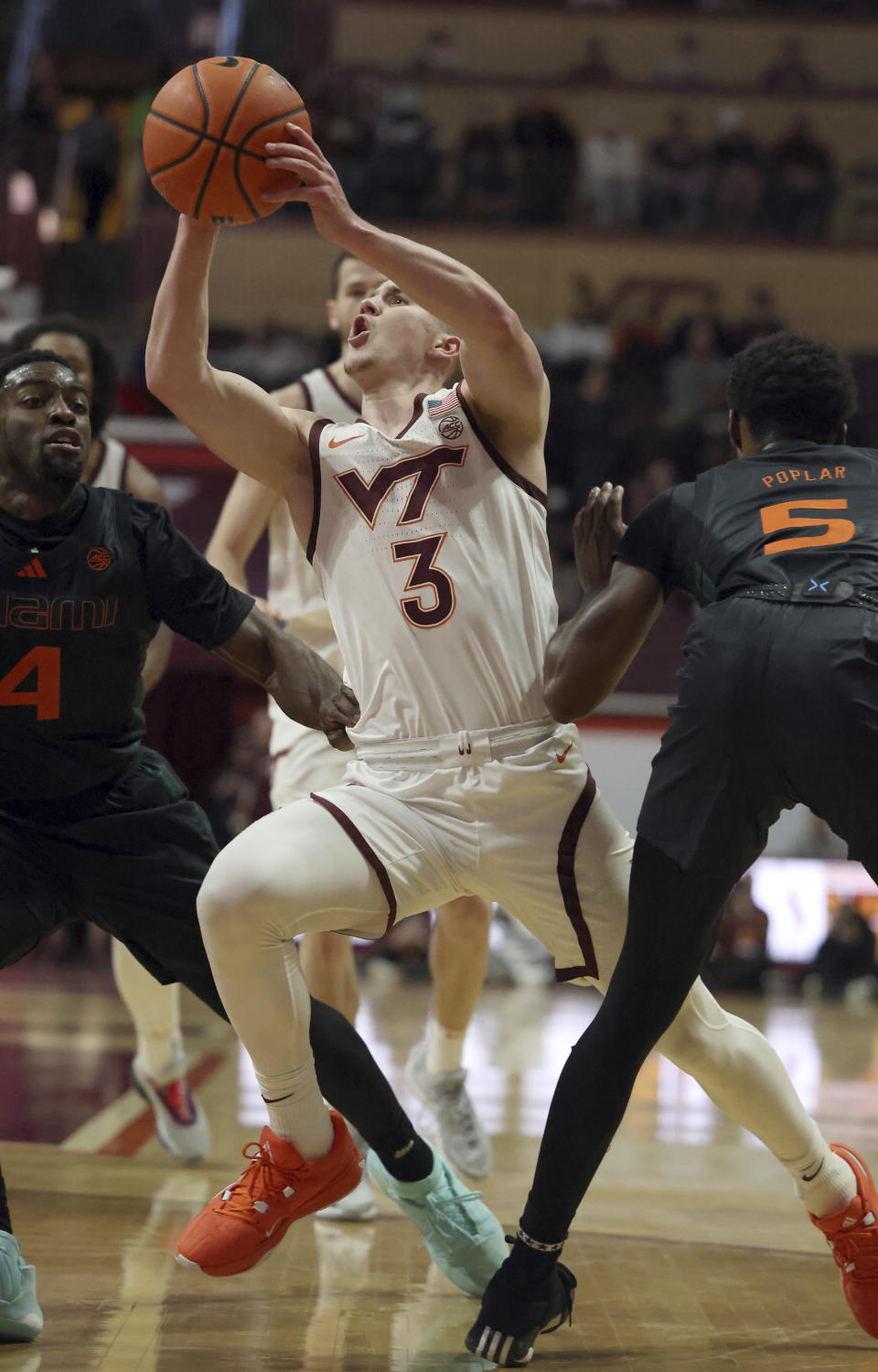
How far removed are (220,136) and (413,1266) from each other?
9.85ft

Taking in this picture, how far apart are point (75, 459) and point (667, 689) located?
9.43 metres

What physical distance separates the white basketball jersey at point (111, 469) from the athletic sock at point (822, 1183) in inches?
125

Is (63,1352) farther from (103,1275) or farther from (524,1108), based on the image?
(524,1108)

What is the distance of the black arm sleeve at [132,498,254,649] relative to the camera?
3619 mm

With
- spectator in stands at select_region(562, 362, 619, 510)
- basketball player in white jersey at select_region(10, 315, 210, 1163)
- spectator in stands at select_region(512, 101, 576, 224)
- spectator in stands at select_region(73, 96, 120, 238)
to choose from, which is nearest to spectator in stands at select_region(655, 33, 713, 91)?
spectator in stands at select_region(512, 101, 576, 224)

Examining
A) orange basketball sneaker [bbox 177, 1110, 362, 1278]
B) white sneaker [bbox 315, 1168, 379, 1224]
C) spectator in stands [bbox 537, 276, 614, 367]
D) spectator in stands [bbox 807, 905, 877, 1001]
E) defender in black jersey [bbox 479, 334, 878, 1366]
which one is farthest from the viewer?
spectator in stands [bbox 537, 276, 614, 367]

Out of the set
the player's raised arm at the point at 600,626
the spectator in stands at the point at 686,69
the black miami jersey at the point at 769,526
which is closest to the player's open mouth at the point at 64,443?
the player's raised arm at the point at 600,626

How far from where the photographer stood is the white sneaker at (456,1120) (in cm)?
496

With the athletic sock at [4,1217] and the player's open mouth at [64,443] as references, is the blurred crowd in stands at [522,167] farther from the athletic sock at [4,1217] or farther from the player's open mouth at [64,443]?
the athletic sock at [4,1217]

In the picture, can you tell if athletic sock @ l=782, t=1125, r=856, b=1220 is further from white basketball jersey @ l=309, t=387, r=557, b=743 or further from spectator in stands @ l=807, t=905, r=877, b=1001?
spectator in stands @ l=807, t=905, r=877, b=1001

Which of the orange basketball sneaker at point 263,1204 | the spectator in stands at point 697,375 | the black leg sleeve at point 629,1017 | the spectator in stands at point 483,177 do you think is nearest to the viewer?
the black leg sleeve at point 629,1017

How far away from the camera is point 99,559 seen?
11.8 feet

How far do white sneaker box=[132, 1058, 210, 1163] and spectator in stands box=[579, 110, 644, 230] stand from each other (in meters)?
13.7

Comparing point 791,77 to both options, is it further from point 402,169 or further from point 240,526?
point 240,526
